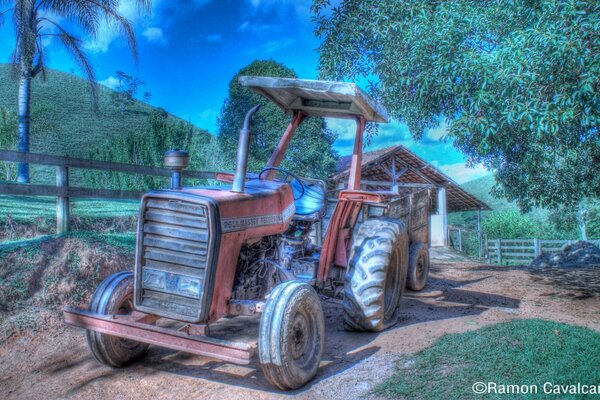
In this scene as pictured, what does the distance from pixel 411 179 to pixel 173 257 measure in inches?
728

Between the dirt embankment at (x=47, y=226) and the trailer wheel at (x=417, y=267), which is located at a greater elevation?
the dirt embankment at (x=47, y=226)

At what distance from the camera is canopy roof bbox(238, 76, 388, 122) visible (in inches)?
173

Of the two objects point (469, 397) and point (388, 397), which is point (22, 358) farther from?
point (469, 397)

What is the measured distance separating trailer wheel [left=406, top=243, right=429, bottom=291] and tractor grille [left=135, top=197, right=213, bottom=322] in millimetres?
4148

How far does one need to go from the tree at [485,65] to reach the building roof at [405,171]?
6860 mm

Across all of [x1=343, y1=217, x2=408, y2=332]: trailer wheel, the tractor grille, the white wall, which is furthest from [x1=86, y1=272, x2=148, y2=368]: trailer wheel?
the white wall

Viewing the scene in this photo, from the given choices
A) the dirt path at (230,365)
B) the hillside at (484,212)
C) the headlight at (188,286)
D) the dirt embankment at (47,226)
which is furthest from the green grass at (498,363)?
the hillside at (484,212)

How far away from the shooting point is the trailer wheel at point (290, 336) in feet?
10.4

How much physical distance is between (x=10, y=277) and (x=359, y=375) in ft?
13.0

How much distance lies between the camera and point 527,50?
6.04 meters

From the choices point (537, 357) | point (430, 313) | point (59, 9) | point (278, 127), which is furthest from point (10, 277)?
point (59, 9)

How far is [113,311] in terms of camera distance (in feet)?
12.1

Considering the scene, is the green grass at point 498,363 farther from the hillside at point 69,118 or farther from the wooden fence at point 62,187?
the hillside at point 69,118

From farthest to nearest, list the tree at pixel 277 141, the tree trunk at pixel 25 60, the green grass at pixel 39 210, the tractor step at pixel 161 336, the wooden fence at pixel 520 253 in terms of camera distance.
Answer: the wooden fence at pixel 520 253 < the tree at pixel 277 141 < the tree trunk at pixel 25 60 < the green grass at pixel 39 210 < the tractor step at pixel 161 336
